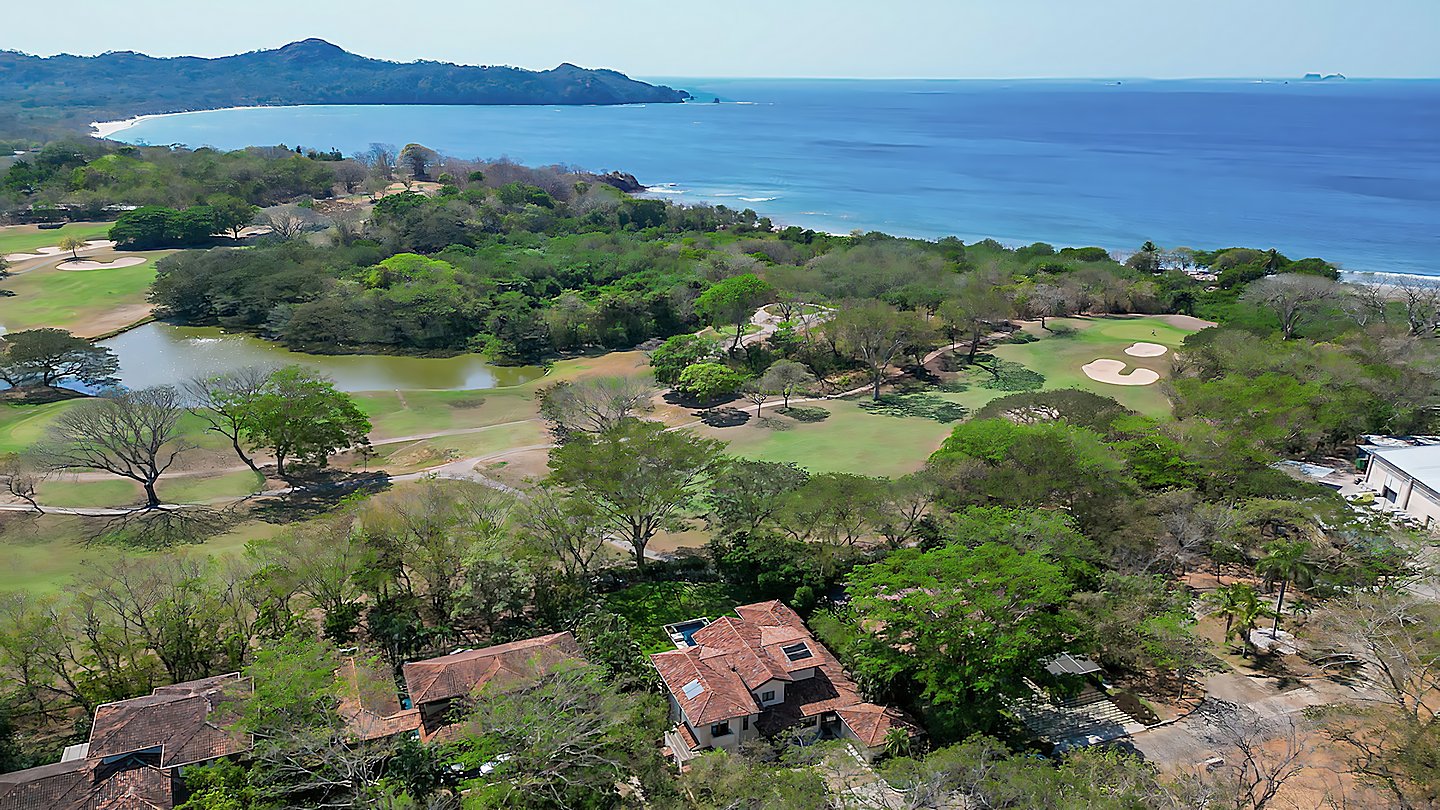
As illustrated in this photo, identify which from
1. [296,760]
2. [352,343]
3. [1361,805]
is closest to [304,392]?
[296,760]

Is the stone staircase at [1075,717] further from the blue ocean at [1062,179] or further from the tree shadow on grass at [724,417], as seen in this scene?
the blue ocean at [1062,179]

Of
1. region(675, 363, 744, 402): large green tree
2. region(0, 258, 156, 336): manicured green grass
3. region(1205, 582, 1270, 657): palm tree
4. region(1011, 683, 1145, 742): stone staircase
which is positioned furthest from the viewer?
region(0, 258, 156, 336): manicured green grass

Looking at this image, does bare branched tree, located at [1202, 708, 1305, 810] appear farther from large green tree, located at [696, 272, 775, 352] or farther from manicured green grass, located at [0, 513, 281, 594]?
large green tree, located at [696, 272, 775, 352]

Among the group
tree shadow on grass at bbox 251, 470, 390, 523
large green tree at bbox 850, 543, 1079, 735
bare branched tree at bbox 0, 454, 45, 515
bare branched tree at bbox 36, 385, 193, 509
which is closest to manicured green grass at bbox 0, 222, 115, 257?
bare branched tree at bbox 0, 454, 45, 515

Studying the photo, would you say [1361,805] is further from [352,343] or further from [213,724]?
[352,343]

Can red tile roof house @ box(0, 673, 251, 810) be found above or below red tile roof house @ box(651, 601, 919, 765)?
above

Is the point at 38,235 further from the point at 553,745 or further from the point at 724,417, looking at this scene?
the point at 553,745

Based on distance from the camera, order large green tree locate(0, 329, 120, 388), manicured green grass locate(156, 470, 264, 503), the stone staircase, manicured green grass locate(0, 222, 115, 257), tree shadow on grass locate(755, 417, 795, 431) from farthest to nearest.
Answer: manicured green grass locate(0, 222, 115, 257), large green tree locate(0, 329, 120, 388), tree shadow on grass locate(755, 417, 795, 431), manicured green grass locate(156, 470, 264, 503), the stone staircase

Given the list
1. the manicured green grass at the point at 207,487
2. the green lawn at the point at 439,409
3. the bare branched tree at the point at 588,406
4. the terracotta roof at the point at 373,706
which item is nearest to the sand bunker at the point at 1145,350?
the bare branched tree at the point at 588,406

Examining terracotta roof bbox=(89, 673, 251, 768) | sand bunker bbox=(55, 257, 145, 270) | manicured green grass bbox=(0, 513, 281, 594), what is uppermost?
sand bunker bbox=(55, 257, 145, 270)

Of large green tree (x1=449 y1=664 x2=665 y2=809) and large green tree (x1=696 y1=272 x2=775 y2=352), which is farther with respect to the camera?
large green tree (x1=696 y1=272 x2=775 y2=352)
